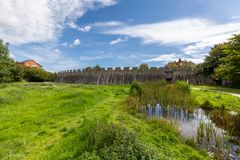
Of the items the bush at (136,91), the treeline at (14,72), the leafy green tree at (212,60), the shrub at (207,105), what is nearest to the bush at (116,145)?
the shrub at (207,105)

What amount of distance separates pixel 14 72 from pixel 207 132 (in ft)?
95.1

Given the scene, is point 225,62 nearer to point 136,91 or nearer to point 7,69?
point 136,91

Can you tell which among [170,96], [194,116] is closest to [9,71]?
[170,96]

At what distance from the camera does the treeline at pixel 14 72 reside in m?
29.2

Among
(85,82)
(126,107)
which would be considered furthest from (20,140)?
(85,82)

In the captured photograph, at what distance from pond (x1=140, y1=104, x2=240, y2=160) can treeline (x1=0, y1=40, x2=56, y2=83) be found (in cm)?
2346

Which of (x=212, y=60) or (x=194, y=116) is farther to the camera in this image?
(x=212, y=60)

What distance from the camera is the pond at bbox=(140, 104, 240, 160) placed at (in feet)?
20.2

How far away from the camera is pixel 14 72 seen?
1220 inches

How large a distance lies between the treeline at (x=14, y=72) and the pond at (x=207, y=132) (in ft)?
77.0

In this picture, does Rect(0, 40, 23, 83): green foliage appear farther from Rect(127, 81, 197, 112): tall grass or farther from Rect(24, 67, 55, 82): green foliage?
Rect(127, 81, 197, 112): tall grass

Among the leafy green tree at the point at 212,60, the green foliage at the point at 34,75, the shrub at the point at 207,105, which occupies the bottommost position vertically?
the shrub at the point at 207,105

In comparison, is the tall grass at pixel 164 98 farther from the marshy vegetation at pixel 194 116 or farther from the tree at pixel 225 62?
the tree at pixel 225 62

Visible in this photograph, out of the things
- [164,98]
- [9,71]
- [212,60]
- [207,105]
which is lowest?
[207,105]
